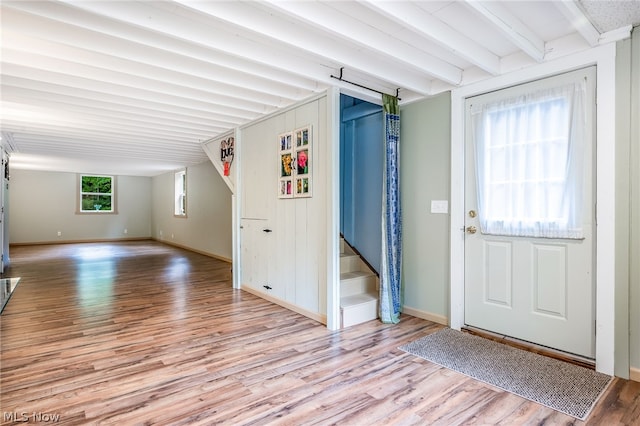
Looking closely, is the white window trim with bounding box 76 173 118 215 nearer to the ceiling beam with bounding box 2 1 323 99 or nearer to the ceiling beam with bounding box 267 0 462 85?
the ceiling beam with bounding box 2 1 323 99

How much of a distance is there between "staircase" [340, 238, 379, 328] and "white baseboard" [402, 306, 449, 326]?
1.16 ft

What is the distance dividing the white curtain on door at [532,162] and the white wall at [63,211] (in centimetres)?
1158

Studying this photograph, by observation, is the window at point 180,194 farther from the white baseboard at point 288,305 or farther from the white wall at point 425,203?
the white wall at point 425,203

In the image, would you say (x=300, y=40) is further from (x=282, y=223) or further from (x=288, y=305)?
(x=288, y=305)

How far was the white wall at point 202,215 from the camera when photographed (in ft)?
23.7

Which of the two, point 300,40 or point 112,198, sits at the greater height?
point 300,40

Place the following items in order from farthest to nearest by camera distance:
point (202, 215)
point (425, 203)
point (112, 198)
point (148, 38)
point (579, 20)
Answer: point (112, 198)
point (202, 215)
point (425, 203)
point (148, 38)
point (579, 20)

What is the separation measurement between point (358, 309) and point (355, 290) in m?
0.42

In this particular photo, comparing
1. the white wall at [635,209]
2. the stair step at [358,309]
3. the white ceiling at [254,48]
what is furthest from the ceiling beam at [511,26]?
the stair step at [358,309]

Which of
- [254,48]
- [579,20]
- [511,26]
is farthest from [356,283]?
[579,20]

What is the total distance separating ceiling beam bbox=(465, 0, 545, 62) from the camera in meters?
1.93

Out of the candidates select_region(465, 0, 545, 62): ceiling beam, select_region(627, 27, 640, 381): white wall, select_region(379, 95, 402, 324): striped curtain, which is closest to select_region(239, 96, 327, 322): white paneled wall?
select_region(379, 95, 402, 324): striped curtain

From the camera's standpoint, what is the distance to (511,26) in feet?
7.01

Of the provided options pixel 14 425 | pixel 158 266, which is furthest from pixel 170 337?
pixel 158 266
